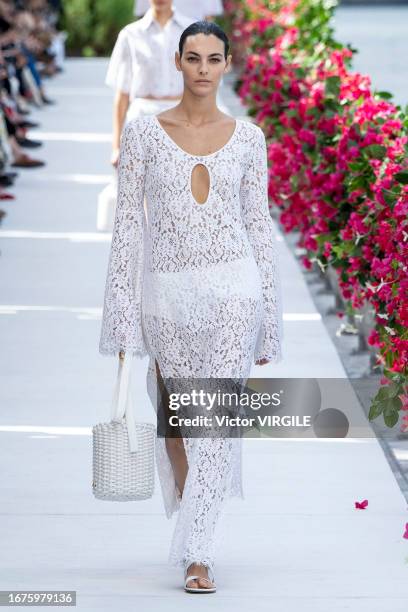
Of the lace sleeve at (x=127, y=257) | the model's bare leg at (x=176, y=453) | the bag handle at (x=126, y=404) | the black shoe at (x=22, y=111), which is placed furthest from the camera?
the black shoe at (x=22, y=111)

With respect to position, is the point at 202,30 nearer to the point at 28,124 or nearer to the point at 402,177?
the point at 402,177

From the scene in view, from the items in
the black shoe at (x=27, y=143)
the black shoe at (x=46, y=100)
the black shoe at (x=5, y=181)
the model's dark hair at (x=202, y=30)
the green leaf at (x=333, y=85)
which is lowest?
the black shoe at (x=46, y=100)

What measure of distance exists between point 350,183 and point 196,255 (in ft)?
9.34

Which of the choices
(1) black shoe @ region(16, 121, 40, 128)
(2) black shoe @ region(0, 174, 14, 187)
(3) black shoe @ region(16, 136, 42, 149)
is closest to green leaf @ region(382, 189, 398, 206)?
(2) black shoe @ region(0, 174, 14, 187)

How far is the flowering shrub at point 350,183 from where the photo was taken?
689 centimetres

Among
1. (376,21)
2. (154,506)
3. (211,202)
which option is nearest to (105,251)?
(154,506)

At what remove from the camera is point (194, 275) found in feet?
17.6

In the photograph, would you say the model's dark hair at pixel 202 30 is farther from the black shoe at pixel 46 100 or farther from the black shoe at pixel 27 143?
the black shoe at pixel 46 100

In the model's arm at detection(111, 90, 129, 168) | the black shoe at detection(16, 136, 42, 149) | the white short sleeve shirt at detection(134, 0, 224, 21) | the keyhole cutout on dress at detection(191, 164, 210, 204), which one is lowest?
the black shoe at detection(16, 136, 42, 149)

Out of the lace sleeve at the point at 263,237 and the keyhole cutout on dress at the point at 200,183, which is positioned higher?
the keyhole cutout on dress at the point at 200,183

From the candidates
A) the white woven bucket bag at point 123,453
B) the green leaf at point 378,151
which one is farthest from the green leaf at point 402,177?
the white woven bucket bag at point 123,453

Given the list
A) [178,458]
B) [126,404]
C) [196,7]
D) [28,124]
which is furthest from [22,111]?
[126,404]

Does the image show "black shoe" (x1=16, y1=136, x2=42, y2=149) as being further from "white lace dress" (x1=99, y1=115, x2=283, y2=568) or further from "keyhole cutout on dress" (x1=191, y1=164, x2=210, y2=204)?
"keyhole cutout on dress" (x1=191, y1=164, x2=210, y2=204)

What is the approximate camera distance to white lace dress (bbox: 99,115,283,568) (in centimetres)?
534
